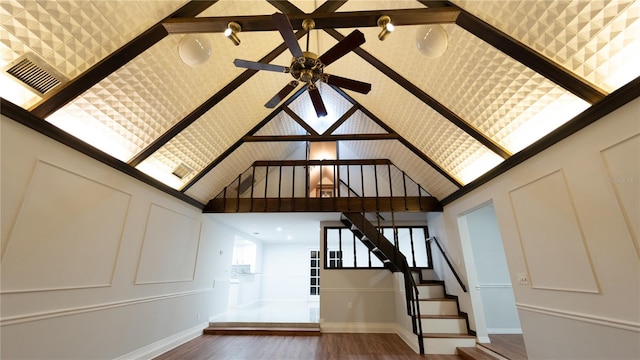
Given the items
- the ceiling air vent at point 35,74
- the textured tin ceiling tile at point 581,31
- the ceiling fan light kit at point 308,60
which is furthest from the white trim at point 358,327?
the ceiling air vent at point 35,74

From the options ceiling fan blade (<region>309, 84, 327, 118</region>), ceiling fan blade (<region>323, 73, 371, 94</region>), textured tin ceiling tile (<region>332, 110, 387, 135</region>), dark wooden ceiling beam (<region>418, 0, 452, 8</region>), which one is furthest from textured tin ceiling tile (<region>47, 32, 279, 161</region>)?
textured tin ceiling tile (<region>332, 110, 387, 135</region>)

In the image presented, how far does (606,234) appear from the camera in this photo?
221cm

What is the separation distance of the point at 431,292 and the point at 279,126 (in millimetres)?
4990

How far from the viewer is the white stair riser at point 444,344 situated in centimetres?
420

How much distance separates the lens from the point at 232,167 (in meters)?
5.58

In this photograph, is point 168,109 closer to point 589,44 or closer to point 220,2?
point 220,2

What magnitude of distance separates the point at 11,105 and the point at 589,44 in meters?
5.00

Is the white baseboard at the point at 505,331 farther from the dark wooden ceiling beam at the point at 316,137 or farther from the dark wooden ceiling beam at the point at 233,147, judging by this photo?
the dark wooden ceiling beam at the point at 233,147

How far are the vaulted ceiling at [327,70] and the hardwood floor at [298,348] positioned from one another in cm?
291

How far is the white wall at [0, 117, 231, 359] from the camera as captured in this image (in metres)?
2.30

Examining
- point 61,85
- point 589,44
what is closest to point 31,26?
point 61,85

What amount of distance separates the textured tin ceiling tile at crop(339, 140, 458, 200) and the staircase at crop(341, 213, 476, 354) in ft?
4.97

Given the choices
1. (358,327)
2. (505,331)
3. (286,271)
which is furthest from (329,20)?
(286,271)

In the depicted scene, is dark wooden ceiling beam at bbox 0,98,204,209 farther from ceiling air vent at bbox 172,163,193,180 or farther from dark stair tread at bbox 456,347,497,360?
dark stair tread at bbox 456,347,497,360
